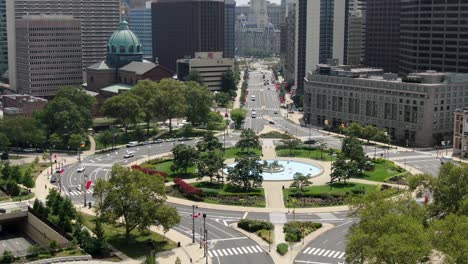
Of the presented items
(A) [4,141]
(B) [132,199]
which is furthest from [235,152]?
(B) [132,199]

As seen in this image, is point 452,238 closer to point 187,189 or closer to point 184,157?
point 187,189

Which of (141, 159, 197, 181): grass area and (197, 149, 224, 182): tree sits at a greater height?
(197, 149, 224, 182): tree

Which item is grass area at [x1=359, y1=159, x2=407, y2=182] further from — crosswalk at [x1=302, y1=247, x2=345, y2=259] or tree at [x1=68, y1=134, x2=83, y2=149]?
tree at [x1=68, y1=134, x2=83, y2=149]

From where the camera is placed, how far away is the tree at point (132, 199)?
97562 millimetres

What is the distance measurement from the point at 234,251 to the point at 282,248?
23.9 ft

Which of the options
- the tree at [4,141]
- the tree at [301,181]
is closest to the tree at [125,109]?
the tree at [4,141]

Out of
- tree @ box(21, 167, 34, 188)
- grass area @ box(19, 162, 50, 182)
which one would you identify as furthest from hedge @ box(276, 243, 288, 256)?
grass area @ box(19, 162, 50, 182)

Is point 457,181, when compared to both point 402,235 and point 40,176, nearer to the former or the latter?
point 402,235

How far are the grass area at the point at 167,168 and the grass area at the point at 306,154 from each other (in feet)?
91.2

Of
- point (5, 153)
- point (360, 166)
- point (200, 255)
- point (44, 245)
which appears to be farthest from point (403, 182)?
point (5, 153)

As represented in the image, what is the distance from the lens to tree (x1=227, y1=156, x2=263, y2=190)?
423 feet

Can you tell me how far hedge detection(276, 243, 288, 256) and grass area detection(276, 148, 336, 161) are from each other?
214 ft

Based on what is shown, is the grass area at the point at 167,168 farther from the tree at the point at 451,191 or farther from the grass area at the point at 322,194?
the tree at the point at 451,191

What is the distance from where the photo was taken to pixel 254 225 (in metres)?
107
